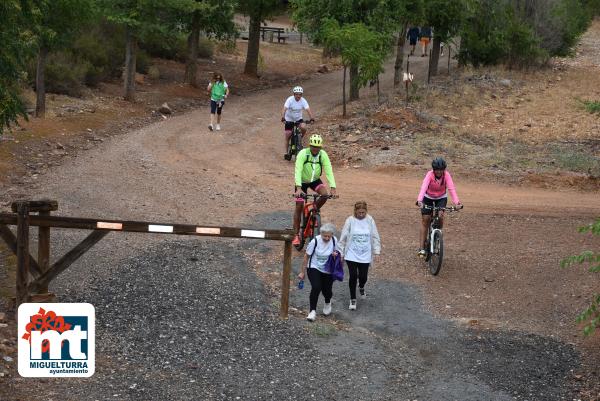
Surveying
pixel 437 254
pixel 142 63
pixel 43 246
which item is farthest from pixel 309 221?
pixel 142 63

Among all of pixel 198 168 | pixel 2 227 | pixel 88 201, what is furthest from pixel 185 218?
pixel 2 227

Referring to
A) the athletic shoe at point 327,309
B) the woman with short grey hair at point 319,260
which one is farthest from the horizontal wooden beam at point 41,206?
the athletic shoe at point 327,309

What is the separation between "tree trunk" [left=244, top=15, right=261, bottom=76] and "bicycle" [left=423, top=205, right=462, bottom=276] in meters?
24.1

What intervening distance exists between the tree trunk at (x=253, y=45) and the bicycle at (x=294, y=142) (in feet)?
51.5

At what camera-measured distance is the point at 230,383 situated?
9250mm

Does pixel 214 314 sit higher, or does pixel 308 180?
pixel 308 180

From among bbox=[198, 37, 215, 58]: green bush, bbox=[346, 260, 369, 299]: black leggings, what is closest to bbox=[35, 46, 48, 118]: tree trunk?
bbox=[346, 260, 369, 299]: black leggings

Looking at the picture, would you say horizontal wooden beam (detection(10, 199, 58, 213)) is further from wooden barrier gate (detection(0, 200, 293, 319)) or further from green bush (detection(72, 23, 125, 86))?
green bush (detection(72, 23, 125, 86))

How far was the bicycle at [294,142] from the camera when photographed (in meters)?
21.3

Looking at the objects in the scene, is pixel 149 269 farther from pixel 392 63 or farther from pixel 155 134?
pixel 392 63

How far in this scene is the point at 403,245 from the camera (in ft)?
49.7

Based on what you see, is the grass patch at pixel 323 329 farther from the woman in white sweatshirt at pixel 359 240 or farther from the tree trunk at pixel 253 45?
the tree trunk at pixel 253 45

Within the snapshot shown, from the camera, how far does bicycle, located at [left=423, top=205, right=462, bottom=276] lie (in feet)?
44.0

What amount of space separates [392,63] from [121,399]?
123 feet
